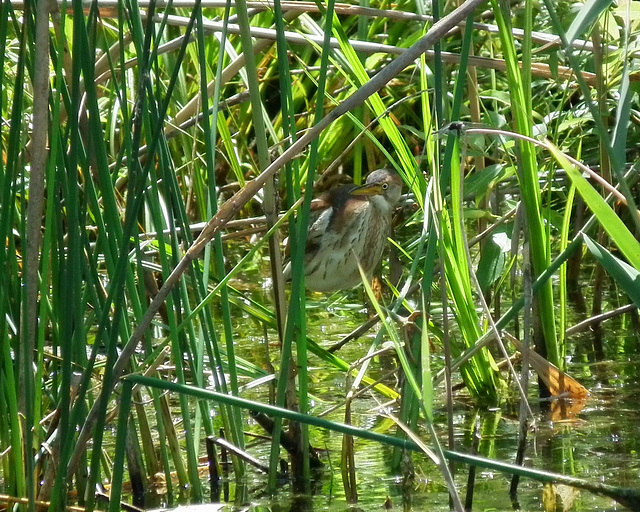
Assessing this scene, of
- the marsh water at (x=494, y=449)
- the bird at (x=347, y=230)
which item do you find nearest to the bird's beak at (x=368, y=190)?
the bird at (x=347, y=230)

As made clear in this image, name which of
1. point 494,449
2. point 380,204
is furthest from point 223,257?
point 380,204

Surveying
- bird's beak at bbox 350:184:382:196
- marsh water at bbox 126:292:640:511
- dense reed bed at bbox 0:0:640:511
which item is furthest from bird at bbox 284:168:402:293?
marsh water at bbox 126:292:640:511

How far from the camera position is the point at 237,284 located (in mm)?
4977

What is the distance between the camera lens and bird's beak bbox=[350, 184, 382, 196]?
4445 millimetres

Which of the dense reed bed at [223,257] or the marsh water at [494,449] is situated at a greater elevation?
the dense reed bed at [223,257]

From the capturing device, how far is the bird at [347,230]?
437cm

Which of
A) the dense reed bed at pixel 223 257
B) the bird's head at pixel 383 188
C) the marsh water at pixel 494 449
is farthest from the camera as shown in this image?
the bird's head at pixel 383 188

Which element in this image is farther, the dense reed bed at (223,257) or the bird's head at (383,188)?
the bird's head at (383,188)

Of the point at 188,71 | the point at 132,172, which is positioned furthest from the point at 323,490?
the point at 188,71

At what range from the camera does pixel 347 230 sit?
14.6 feet

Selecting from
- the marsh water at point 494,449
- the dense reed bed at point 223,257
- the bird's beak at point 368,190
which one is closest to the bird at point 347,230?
the bird's beak at point 368,190

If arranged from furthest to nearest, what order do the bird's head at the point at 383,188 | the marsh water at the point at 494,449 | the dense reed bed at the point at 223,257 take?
the bird's head at the point at 383,188
the marsh water at the point at 494,449
the dense reed bed at the point at 223,257

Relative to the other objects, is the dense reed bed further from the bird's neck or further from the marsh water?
the bird's neck

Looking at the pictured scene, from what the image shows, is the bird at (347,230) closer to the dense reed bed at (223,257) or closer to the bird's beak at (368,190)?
the bird's beak at (368,190)
